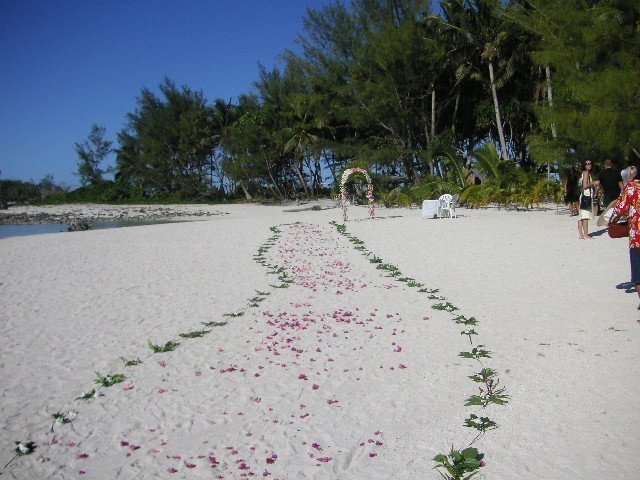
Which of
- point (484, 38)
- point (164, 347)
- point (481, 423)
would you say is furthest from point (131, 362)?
point (484, 38)

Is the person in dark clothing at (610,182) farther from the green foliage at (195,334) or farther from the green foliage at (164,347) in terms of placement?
the green foliage at (164,347)

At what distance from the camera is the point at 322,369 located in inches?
204

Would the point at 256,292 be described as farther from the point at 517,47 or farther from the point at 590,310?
the point at 517,47

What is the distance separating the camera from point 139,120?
57.0m

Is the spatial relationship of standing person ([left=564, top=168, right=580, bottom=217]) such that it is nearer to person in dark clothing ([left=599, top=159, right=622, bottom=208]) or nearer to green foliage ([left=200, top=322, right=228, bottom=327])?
person in dark clothing ([left=599, top=159, right=622, bottom=208])

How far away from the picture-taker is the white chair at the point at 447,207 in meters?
19.3

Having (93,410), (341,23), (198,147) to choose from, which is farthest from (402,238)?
(198,147)

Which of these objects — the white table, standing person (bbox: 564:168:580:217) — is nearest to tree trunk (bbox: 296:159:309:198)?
the white table

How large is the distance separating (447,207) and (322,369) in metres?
15.3

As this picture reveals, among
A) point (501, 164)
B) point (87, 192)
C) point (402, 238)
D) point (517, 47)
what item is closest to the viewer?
point (402, 238)

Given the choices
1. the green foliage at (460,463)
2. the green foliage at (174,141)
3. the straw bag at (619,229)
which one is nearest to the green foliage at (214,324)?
the green foliage at (460,463)

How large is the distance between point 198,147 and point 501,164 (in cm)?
3244

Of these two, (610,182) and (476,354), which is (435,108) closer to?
→ (610,182)

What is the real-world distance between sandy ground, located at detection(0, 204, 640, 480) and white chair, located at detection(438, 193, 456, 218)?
27.5 ft
